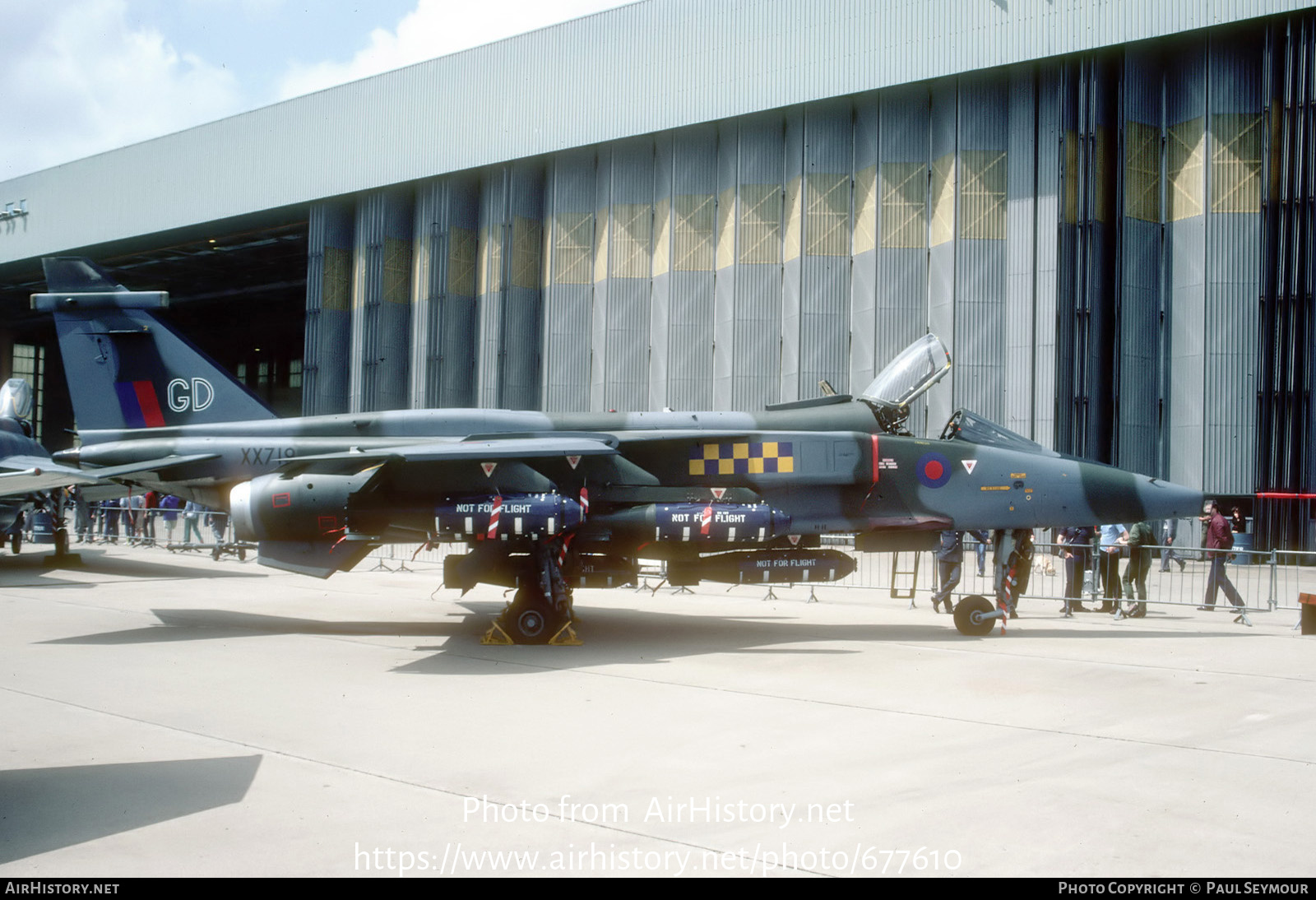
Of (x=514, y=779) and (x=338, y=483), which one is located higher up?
(x=338, y=483)

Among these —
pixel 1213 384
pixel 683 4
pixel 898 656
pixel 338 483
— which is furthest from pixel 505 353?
pixel 898 656

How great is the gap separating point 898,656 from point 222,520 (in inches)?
712

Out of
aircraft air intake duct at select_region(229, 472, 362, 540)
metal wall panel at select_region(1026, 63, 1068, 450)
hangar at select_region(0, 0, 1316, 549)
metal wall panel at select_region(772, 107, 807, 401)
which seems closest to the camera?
aircraft air intake duct at select_region(229, 472, 362, 540)

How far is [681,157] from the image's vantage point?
3203cm

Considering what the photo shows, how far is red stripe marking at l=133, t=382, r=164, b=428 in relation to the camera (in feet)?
42.9

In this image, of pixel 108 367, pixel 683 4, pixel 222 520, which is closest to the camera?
pixel 108 367

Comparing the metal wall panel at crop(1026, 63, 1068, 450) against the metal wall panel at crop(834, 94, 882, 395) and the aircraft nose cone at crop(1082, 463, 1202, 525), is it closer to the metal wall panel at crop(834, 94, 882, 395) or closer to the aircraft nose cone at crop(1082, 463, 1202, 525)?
the metal wall panel at crop(834, 94, 882, 395)

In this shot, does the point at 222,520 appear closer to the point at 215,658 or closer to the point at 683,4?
the point at 215,658

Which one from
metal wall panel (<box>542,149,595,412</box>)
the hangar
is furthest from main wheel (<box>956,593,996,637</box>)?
metal wall panel (<box>542,149,595,412</box>)

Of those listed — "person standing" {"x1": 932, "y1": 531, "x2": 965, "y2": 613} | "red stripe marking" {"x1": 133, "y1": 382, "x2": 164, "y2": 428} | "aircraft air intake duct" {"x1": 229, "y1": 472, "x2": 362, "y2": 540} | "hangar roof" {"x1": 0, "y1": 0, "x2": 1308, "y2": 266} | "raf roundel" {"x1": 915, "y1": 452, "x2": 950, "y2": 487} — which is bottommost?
"person standing" {"x1": 932, "y1": 531, "x2": 965, "y2": 613}

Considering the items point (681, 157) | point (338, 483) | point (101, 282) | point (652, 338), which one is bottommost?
point (338, 483)

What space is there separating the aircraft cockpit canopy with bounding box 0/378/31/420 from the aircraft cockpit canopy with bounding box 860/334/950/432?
20.3m

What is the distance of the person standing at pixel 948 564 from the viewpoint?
44.7 feet

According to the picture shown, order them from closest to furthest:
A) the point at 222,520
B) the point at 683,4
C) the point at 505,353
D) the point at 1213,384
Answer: the point at 222,520 → the point at 1213,384 → the point at 683,4 → the point at 505,353
